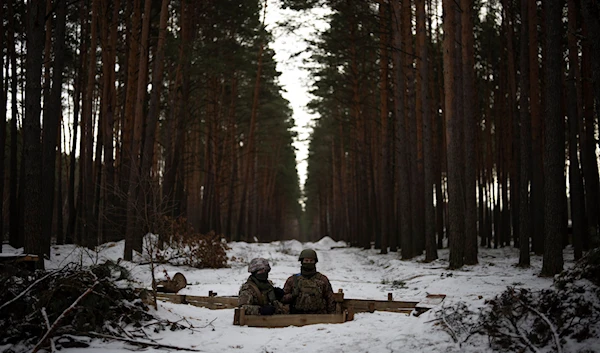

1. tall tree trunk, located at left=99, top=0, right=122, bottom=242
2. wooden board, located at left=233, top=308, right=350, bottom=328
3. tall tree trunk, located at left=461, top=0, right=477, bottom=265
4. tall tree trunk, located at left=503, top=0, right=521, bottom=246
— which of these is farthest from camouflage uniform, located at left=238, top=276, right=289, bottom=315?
tall tree trunk, located at left=503, top=0, right=521, bottom=246

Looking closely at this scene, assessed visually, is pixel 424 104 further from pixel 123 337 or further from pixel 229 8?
pixel 123 337

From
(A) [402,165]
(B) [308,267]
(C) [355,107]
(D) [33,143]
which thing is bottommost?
(B) [308,267]

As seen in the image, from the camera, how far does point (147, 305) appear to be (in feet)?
22.3

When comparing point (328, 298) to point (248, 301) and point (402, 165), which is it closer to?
point (248, 301)

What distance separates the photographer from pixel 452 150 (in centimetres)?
1338

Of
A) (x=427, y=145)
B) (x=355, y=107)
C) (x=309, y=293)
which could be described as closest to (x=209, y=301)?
(x=309, y=293)

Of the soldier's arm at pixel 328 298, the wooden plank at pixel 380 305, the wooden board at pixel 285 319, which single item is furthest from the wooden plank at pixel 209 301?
the wooden plank at pixel 380 305

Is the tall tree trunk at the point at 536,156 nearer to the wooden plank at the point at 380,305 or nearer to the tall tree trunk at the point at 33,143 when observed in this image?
the wooden plank at the point at 380,305

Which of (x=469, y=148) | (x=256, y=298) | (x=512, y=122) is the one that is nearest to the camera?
(x=256, y=298)

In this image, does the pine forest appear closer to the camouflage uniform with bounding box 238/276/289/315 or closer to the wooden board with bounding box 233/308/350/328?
the camouflage uniform with bounding box 238/276/289/315

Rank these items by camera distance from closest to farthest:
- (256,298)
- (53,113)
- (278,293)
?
(256,298), (278,293), (53,113)

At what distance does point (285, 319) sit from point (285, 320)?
0.5 inches

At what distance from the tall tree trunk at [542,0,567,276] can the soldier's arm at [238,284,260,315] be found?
21.4 feet

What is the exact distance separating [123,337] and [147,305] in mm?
1251
